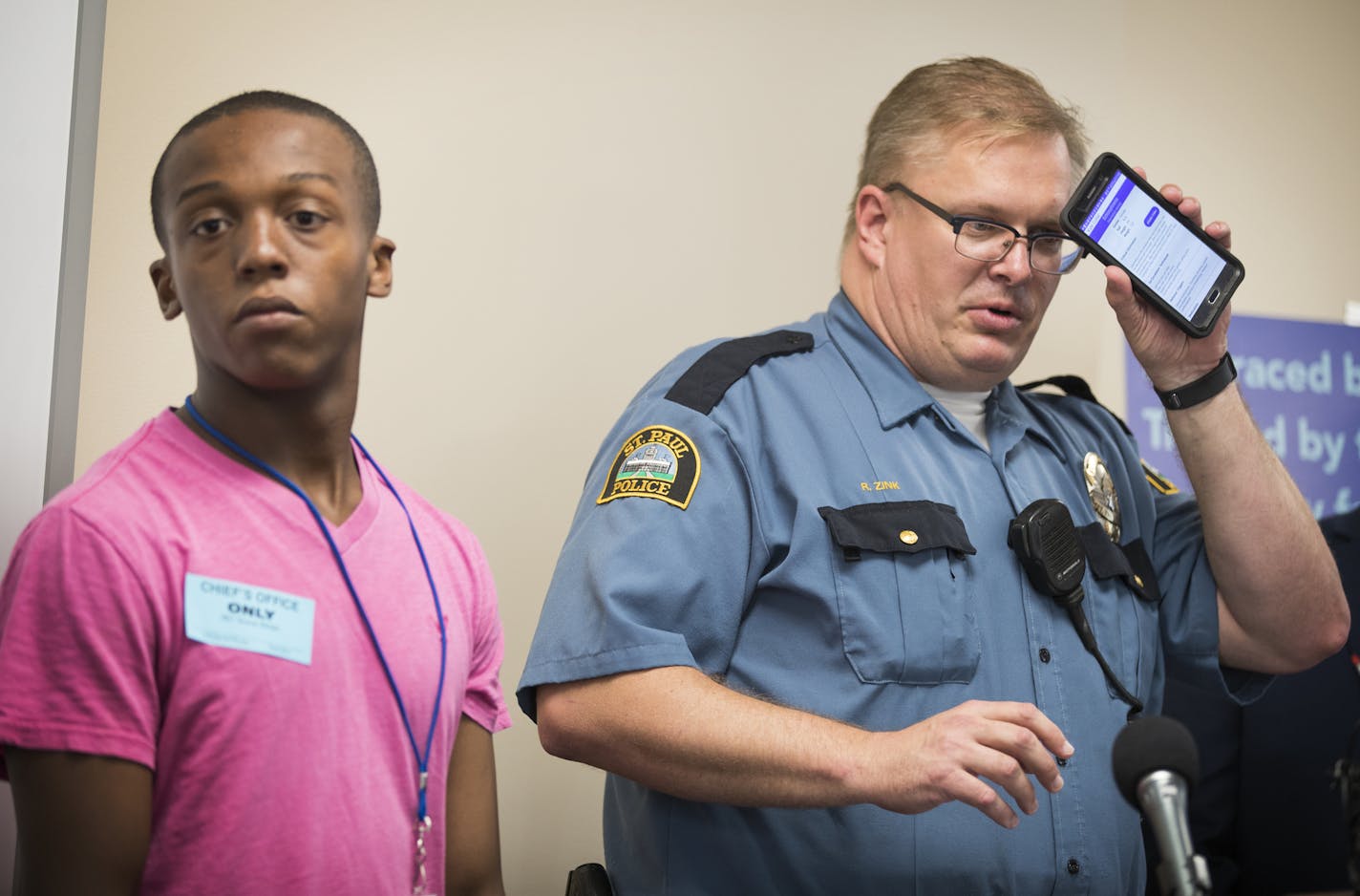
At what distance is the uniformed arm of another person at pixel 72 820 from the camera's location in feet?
3.06

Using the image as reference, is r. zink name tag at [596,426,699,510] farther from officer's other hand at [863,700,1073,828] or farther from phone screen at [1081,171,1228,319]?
phone screen at [1081,171,1228,319]

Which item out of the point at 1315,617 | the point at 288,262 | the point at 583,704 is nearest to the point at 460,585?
the point at 583,704

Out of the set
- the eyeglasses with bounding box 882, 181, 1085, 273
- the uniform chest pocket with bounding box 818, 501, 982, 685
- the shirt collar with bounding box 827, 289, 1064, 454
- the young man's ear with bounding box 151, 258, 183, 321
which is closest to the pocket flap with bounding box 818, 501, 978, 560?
the uniform chest pocket with bounding box 818, 501, 982, 685

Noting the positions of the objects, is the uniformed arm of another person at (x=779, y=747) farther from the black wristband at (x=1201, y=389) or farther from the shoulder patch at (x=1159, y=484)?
the shoulder patch at (x=1159, y=484)

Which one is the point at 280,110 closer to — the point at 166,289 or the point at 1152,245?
the point at 166,289

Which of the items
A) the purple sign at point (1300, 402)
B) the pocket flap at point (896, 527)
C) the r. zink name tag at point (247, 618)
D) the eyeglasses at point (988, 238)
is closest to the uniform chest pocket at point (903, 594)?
the pocket flap at point (896, 527)

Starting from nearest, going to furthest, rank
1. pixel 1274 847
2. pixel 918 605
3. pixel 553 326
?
1. pixel 918 605
2. pixel 553 326
3. pixel 1274 847

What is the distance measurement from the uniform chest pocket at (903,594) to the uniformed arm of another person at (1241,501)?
401 mm

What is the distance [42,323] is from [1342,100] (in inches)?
101

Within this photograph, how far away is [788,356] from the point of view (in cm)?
169

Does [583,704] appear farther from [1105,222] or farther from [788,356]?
[1105,222]

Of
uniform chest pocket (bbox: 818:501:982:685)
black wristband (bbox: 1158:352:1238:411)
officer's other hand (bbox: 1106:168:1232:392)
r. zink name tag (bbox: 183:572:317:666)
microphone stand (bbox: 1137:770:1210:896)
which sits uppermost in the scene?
officer's other hand (bbox: 1106:168:1232:392)

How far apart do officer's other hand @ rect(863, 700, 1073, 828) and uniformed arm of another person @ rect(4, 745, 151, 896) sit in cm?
68

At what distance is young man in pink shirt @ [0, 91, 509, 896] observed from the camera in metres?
0.95
